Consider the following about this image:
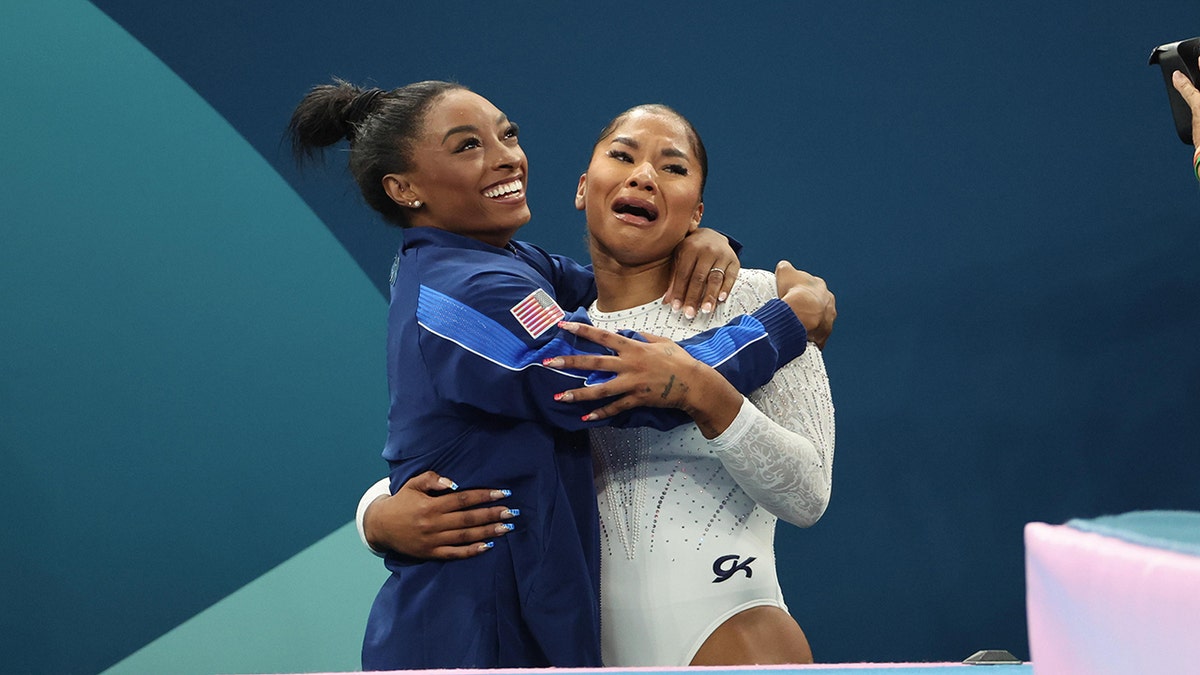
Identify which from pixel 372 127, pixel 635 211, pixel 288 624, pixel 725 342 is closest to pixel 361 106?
pixel 372 127

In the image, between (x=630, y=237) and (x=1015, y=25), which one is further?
(x=1015, y=25)

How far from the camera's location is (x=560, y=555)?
1.38 meters

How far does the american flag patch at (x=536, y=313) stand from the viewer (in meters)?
1.38

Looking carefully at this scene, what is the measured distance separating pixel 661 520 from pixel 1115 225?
1.90m

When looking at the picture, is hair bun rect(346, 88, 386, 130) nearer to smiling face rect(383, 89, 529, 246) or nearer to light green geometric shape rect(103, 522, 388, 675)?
smiling face rect(383, 89, 529, 246)

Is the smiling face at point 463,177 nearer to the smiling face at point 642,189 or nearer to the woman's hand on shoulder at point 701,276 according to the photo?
the smiling face at point 642,189

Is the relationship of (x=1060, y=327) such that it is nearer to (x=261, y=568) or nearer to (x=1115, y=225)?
(x=1115, y=225)

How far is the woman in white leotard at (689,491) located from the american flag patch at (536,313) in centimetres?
21

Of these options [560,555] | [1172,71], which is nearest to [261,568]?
[560,555]

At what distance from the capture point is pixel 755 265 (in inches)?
114

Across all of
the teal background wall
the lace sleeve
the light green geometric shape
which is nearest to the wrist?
the lace sleeve

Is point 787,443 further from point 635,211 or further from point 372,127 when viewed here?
point 372,127

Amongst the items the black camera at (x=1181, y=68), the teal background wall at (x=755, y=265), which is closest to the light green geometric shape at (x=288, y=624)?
the teal background wall at (x=755, y=265)

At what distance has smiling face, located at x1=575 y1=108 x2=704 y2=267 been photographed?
1591 mm
